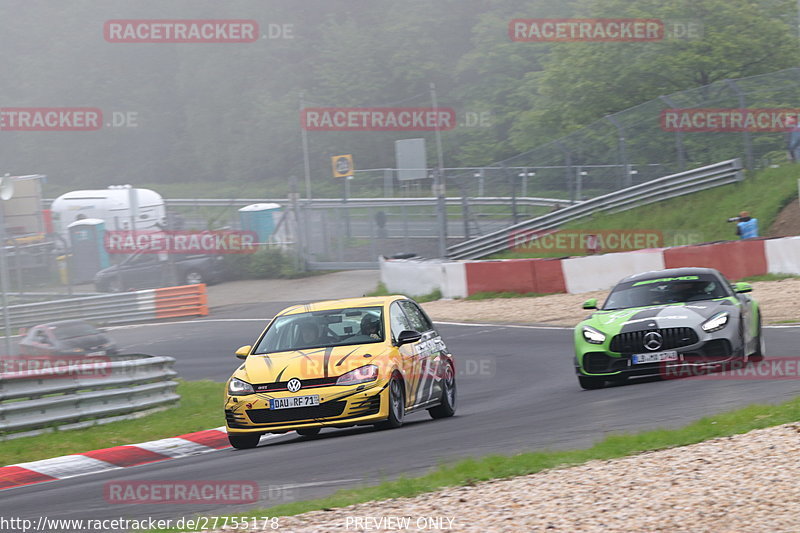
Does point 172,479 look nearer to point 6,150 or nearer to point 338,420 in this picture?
point 338,420

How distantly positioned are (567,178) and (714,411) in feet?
79.5

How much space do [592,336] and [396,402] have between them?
9.52 ft

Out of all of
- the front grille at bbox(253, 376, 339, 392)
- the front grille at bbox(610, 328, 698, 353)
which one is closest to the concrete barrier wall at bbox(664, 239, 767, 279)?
the front grille at bbox(610, 328, 698, 353)

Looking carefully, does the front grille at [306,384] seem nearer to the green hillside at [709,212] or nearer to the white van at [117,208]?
the green hillside at [709,212]

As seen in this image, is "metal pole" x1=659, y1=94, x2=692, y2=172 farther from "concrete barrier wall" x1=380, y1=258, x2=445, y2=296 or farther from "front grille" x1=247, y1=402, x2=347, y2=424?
"front grille" x1=247, y1=402, x2=347, y2=424

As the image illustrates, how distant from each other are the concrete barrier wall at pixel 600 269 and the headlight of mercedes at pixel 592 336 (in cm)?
1252

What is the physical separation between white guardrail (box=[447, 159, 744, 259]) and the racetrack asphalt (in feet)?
56.0

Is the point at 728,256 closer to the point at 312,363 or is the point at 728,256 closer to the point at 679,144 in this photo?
the point at 679,144

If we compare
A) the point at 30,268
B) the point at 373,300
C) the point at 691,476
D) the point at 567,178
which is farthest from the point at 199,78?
the point at 691,476

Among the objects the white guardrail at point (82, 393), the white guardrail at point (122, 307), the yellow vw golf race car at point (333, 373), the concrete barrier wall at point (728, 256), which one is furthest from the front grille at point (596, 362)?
the white guardrail at point (122, 307)

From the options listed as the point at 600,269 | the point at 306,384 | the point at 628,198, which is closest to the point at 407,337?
the point at 306,384

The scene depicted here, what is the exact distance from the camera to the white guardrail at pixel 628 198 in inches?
1273

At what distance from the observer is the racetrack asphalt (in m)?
7.87

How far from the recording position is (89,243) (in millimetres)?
41625
